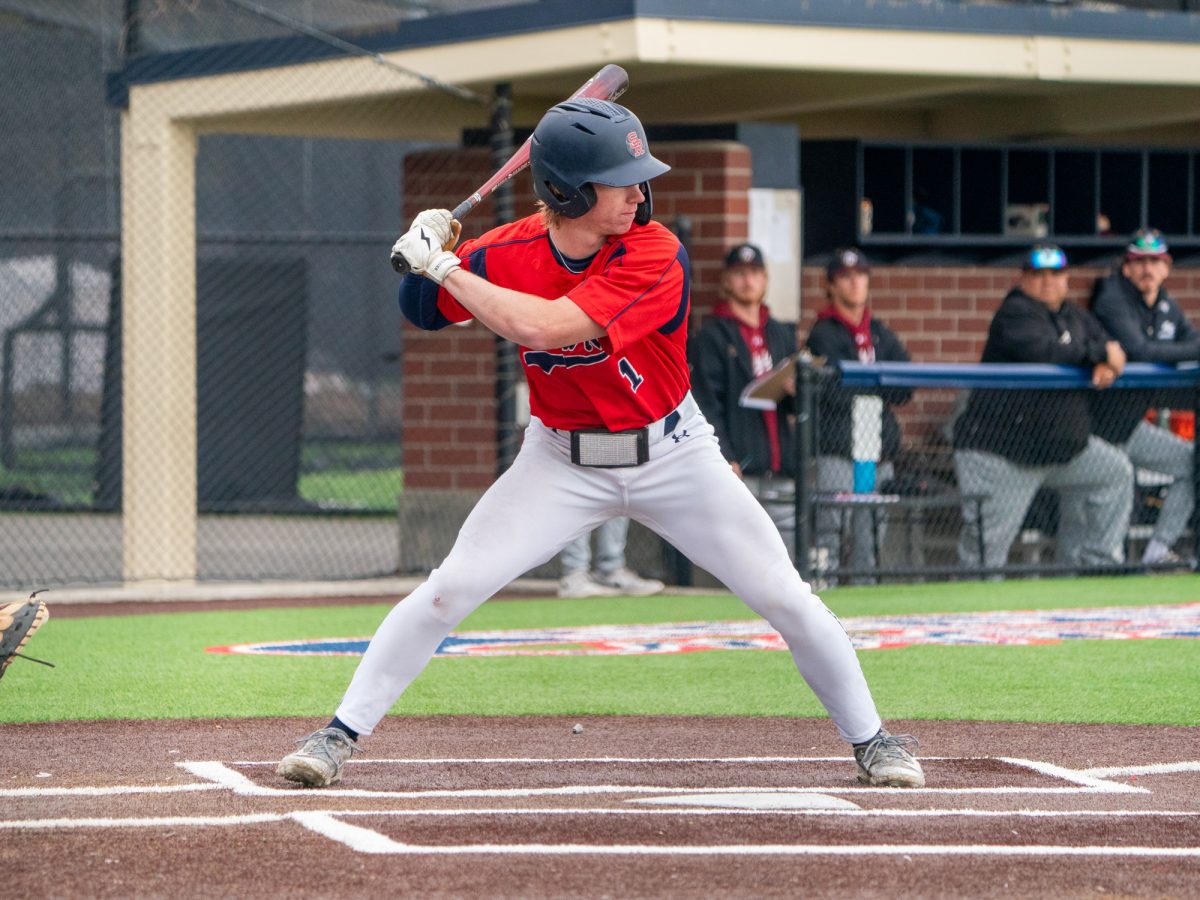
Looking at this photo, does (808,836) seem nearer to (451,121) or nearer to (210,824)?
(210,824)

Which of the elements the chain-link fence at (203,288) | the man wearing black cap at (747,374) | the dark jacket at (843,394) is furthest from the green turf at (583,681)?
the chain-link fence at (203,288)

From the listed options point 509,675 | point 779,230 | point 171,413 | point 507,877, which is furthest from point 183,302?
point 507,877

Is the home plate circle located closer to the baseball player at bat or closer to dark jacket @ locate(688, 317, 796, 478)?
the baseball player at bat

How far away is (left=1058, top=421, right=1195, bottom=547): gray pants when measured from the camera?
11.8 meters

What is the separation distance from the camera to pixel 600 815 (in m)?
4.63

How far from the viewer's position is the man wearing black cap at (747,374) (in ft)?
36.1

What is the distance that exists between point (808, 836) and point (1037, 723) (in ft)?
7.71

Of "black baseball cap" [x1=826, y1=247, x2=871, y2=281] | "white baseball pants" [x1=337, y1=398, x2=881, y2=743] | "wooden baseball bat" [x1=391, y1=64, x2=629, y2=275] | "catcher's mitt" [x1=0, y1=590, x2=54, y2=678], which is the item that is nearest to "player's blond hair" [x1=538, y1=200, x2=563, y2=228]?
"wooden baseball bat" [x1=391, y1=64, x2=629, y2=275]

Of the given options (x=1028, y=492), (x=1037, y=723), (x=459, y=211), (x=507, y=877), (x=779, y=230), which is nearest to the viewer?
(x=507, y=877)

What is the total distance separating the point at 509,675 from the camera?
25.4 feet

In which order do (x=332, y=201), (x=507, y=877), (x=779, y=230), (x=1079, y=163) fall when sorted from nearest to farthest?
(x=507, y=877), (x=779, y=230), (x=1079, y=163), (x=332, y=201)

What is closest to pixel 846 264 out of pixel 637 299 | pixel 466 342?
pixel 466 342

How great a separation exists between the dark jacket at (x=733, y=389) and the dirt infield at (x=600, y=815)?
4.72m

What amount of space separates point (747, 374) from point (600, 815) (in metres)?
6.58
